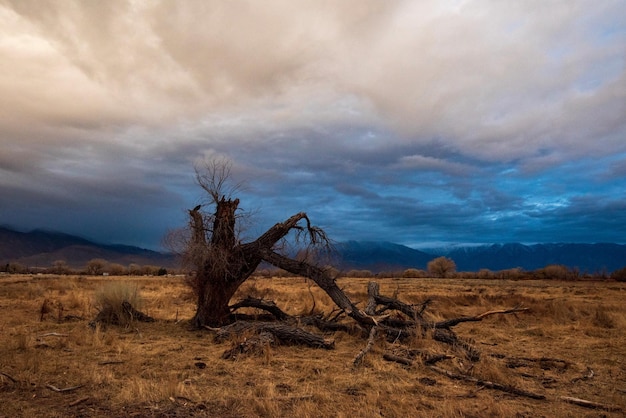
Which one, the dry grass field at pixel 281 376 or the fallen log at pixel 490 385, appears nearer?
the dry grass field at pixel 281 376

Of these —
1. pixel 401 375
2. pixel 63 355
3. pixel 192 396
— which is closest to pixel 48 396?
pixel 192 396

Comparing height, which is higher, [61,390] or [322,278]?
[322,278]

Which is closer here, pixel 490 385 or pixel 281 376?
pixel 490 385

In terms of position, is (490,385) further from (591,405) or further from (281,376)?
(281,376)

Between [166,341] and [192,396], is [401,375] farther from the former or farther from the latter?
[166,341]

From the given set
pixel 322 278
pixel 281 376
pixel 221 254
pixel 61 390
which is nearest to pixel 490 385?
pixel 281 376

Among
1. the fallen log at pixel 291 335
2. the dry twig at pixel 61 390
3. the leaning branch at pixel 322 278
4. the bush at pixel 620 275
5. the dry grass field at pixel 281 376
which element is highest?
the bush at pixel 620 275

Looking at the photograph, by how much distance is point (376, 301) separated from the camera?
13.0m

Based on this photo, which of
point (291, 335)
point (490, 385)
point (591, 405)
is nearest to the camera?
point (591, 405)

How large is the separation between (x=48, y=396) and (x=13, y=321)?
830 centimetres

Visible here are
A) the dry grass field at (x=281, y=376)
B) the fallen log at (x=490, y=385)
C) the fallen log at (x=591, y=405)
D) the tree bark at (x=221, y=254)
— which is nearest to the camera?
the dry grass field at (x=281, y=376)

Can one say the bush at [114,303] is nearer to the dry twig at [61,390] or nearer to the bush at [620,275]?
the dry twig at [61,390]

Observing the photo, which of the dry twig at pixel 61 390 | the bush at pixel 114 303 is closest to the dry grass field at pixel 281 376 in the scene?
the dry twig at pixel 61 390

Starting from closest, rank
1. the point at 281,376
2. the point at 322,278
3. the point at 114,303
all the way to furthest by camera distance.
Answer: the point at 281,376 < the point at 322,278 < the point at 114,303
